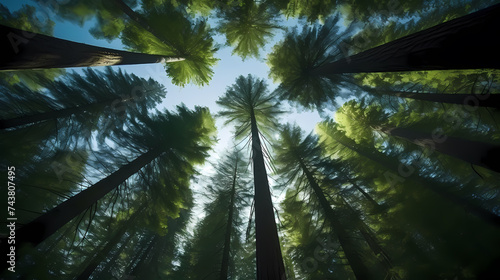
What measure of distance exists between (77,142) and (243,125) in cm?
758

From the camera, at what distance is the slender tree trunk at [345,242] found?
544 cm

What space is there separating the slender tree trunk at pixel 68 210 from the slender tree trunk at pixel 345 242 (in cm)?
712

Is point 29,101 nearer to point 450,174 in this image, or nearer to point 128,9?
point 128,9

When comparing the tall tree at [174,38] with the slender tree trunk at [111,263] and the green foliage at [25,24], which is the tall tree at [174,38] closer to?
the green foliage at [25,24]

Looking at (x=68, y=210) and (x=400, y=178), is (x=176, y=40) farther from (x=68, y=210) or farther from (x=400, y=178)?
(x=400, y=178)

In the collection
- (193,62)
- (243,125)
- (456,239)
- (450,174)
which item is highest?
(193,62)

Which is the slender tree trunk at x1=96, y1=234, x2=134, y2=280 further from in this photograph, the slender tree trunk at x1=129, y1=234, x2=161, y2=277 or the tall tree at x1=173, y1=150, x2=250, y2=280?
the tall tree at x1=173, y1=150, x2=250, y2=280

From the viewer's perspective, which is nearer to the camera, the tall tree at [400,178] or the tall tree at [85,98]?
the tall tree at [400,178]

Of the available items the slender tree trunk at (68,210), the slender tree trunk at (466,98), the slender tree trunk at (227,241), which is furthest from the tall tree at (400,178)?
the slender tree trunk at (68,210)

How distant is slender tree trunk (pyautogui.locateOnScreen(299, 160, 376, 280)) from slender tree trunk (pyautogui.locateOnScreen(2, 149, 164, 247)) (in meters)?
7.12

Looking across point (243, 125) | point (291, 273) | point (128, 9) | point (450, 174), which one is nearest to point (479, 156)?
point (450, 174)

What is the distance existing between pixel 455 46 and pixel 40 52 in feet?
17.4

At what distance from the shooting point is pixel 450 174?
794 cm

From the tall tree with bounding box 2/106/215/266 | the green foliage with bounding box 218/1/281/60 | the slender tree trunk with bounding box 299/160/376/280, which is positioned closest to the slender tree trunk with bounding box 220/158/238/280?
the tall tree with bounding box 2/106/215/266
